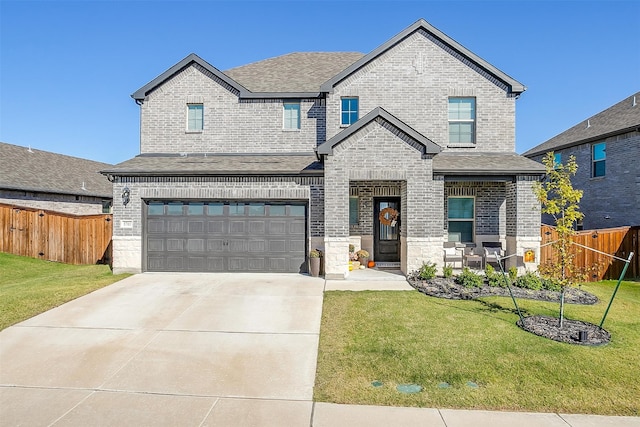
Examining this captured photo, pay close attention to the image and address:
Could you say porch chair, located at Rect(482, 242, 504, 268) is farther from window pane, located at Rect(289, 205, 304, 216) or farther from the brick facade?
the brick facade

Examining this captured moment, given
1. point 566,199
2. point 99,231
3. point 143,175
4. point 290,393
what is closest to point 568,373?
point 566,199

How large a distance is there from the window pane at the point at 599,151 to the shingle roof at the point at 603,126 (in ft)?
1.65

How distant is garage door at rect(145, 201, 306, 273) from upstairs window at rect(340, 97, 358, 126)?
4.16m

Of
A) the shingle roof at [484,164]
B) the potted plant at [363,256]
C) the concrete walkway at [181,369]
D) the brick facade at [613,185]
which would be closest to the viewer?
the concrete walkway at [181,369]

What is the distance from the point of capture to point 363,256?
13602 millimetres

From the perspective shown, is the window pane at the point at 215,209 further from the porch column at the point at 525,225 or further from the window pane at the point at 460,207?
the porch column at the point at 525,225

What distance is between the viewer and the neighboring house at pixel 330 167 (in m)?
11.8

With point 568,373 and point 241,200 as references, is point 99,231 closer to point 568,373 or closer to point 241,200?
point 241,200

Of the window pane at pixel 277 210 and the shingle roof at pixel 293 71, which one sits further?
the shingle roof at pixel 293 71

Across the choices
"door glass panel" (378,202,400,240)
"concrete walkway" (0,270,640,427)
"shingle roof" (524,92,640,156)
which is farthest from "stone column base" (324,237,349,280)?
"shingle roof" (524,92,640,156)

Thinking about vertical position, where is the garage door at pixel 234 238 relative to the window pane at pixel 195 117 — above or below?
below

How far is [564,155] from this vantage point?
20328 millimetres

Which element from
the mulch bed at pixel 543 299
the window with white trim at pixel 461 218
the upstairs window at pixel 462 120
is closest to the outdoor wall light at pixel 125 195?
the mulch bed at pixel 543 299

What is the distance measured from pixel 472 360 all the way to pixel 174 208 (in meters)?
11.2
